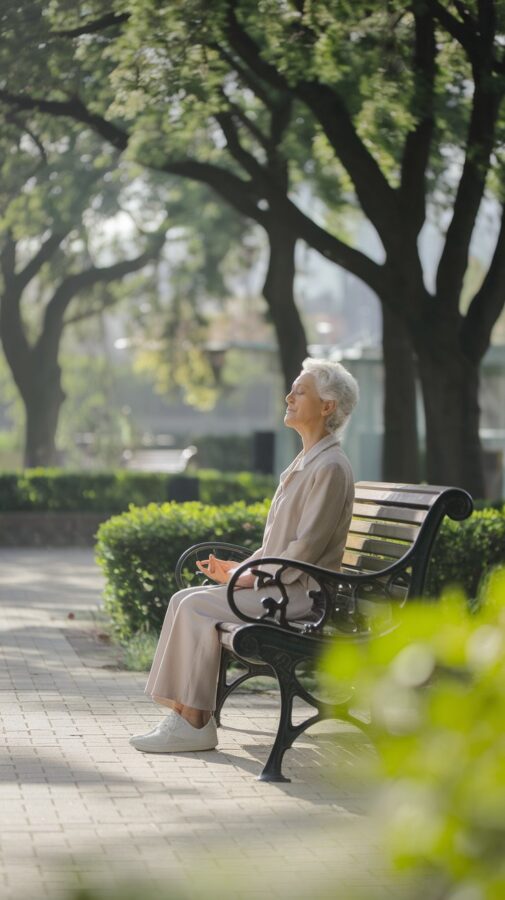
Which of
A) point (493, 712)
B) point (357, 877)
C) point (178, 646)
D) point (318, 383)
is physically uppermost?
point (493, 712)

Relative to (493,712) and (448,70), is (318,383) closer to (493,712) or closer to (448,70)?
(493,712)

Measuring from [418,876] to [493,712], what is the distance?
2.87 m

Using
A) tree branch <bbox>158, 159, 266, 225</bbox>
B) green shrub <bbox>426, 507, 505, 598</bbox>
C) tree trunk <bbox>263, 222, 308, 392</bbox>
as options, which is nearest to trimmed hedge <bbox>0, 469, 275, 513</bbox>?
tree trunk <bbox>263, 222, 308, 392</bbox>

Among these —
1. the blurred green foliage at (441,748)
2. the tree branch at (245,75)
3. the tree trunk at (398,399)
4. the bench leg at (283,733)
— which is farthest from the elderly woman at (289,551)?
the tree trunk at (398,399)

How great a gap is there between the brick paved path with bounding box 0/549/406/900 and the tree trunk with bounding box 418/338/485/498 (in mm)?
5678

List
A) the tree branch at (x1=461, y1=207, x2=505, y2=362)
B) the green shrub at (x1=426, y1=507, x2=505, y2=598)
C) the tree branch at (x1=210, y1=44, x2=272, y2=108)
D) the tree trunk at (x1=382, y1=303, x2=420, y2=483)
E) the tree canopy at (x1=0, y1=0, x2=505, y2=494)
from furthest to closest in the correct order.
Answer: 1. the tree trunk at (x1=382, y1=303, x2=420, y2=483)
2. the tree branch at (x1=210, y1=44, x2=272, y2=108)
3. the tree branch at (x1=461, y1=207, x2=505, y2=362)
4. the tree canopy at (x1=0, y1=0, x2=505, y2=494)
5. the green shrub at (x1=426, y1=507, x2=505, y2=598)

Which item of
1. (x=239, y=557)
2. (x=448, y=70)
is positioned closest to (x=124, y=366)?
(x=448, y=70)

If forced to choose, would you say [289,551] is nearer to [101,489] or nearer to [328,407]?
[328,407]

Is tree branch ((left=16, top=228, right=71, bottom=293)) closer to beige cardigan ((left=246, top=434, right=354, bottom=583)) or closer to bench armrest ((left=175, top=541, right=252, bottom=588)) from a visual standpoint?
bench armrest ((left=175, top=541, right=252, bottom=588))

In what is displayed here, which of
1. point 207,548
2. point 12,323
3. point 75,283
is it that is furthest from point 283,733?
point 75,283

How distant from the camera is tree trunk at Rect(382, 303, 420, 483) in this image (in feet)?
55.2

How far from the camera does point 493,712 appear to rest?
68.0 inches

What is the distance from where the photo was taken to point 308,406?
627 centimetres

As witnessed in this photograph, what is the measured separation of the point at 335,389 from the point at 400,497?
1.88 ft
